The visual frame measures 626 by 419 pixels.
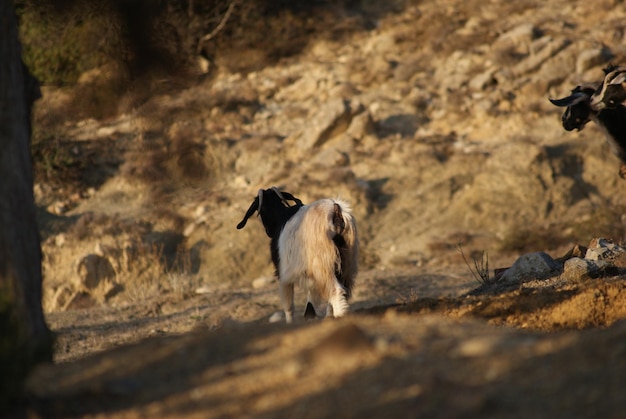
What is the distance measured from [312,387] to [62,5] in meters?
7.35

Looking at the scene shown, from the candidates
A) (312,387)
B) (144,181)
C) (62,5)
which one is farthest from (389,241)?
(312,387)

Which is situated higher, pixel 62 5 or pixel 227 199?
pixel 62 5

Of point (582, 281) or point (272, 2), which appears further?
point (272, 2)

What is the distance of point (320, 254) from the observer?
893 centimetres

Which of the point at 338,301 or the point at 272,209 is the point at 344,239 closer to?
the point at 338,301

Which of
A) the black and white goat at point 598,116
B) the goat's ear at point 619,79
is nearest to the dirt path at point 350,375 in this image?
the goat's ear at point 619,79

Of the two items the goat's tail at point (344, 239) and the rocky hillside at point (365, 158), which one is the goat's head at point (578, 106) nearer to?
the goat's tail at point (344, 239)

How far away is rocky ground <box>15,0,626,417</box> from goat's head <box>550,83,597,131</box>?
168cm

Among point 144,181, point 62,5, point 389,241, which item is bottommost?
point 389,241

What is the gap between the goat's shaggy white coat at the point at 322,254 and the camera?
889 centimetres

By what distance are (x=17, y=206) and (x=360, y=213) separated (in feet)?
38.3

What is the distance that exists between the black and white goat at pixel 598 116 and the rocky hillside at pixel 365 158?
4105 millimetres

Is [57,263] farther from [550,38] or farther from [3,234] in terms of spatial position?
[550,38]

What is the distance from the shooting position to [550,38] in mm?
20656
